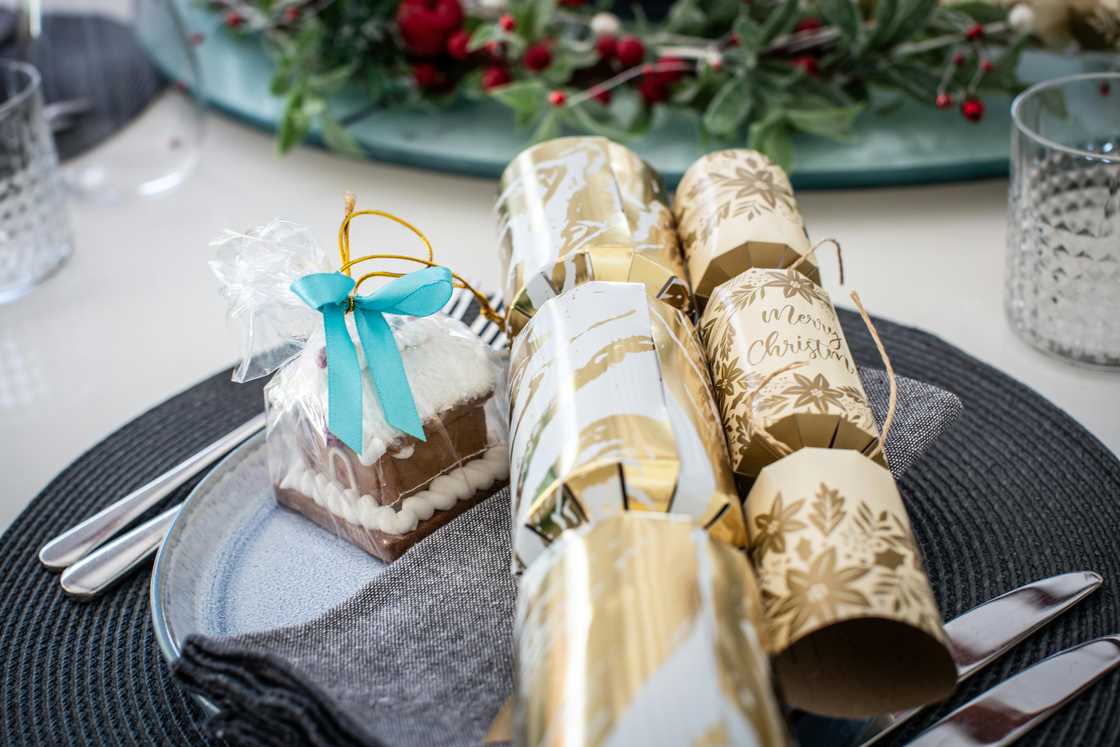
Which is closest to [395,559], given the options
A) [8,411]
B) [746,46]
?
[8,411]

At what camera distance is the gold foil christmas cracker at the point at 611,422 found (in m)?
0.33

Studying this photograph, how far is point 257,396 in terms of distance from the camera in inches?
22.1

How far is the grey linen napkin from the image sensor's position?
12.8 inches

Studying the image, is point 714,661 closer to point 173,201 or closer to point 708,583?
point 708,583

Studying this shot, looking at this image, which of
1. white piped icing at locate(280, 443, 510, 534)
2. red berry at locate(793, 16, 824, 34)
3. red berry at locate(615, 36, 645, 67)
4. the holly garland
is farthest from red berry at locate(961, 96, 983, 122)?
white piped icing at locate(280, 443, 510, 534)

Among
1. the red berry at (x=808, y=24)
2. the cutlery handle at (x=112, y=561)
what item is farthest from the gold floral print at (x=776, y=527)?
the red berry at (x=808, y=24)

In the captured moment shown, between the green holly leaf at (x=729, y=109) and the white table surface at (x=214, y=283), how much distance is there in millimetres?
76

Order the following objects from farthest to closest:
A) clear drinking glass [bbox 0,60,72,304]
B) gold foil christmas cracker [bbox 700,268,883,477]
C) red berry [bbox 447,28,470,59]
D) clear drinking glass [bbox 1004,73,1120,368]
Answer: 1. red berry [bbox 447,28,470,59]
2. clear drinking glass [bbox 0,60,72,304]
3. clear drinking glass [bbox 1004,73,1120,368]
4. gold foil christmas cracker [bbox 700,268,883,477]

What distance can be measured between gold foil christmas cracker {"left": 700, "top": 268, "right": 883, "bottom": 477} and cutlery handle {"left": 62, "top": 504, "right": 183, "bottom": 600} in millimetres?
227

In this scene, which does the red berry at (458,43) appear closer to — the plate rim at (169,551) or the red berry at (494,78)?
the red berry at (494,78)

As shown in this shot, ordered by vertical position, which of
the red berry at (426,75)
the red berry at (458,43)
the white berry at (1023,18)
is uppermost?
the red berry at (458,43)

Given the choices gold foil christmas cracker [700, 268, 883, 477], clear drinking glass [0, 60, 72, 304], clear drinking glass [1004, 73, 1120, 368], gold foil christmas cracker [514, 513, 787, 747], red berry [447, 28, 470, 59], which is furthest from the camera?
red berry [447, 28, 470, 59]

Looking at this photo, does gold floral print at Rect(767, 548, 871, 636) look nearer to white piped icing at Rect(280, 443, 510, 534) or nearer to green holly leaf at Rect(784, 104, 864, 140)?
white piped icing at Rect(280, 443, 510, 534)

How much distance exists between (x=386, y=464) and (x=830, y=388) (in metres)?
0.17
